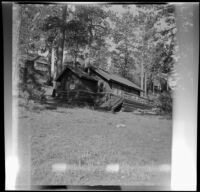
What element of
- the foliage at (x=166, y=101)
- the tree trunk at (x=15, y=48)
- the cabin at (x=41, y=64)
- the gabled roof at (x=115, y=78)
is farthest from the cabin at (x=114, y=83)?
Result: the tree trunk at (x=15, y=48)

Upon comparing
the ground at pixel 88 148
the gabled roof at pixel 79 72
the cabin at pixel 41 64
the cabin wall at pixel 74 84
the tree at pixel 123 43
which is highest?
the tree at pixel 123 43

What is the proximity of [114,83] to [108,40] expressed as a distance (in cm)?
45

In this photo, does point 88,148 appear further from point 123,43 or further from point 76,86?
point 123,43

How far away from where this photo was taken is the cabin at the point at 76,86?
80.6 inches

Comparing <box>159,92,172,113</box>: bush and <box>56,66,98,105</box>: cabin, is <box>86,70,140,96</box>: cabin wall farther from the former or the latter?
<box>159,92,172,113</box>: bush

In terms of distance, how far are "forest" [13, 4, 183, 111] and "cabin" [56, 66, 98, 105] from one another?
0.08 metres

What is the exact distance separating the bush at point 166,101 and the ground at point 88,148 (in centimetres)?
15

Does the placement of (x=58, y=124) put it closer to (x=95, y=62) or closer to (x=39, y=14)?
(x=95, y=62)

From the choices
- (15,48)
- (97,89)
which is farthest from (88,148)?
(15,48)

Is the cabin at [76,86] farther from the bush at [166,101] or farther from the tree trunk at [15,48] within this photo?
the bush at [166,101]

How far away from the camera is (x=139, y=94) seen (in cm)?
209

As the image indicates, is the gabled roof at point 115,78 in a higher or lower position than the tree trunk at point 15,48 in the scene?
lower

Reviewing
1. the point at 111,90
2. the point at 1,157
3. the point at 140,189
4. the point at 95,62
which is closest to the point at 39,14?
the point at 95,62

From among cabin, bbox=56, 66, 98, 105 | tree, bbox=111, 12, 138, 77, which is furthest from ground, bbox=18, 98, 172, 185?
tree, bbox=111, 12, 138, 77
